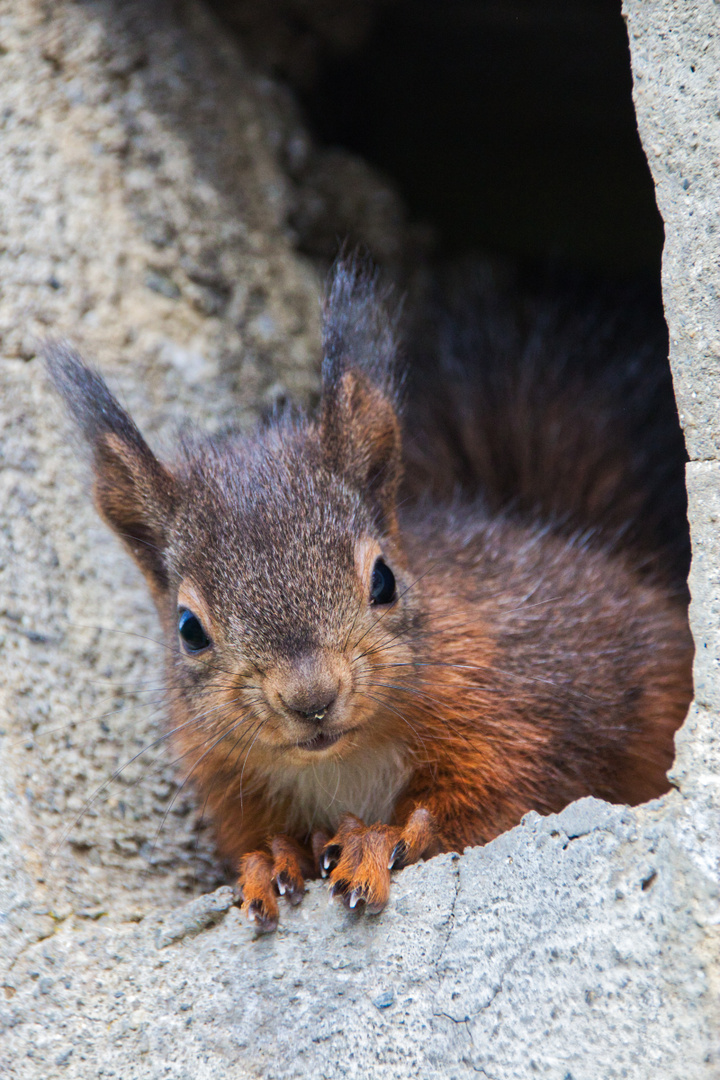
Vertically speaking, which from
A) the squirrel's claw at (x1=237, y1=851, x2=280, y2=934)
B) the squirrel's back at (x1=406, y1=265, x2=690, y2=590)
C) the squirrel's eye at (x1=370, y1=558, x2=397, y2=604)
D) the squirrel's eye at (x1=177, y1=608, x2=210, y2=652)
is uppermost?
the squirrel's back at (x1=406, y1=265, x2=690, y2=590)

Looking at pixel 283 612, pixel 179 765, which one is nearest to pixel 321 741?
pixel 283 612

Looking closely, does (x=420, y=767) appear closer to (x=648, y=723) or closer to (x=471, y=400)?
(x=648, y=723)

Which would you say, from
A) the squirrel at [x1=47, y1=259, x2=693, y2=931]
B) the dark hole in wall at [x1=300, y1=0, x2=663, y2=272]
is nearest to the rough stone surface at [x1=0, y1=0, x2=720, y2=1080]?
the squirrel at [x1=47, y1=259, x2=693, y2=931]

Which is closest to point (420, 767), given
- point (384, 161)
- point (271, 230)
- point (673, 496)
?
point (673, 496)

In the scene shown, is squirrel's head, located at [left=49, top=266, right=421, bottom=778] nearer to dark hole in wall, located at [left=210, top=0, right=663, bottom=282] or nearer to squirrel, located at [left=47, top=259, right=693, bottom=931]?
squirrel, located at [left=47, top=259, right=693, bottom=931]

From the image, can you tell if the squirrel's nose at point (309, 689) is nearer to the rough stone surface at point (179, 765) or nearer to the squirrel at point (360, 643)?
the squirrel at point (360, 643)
